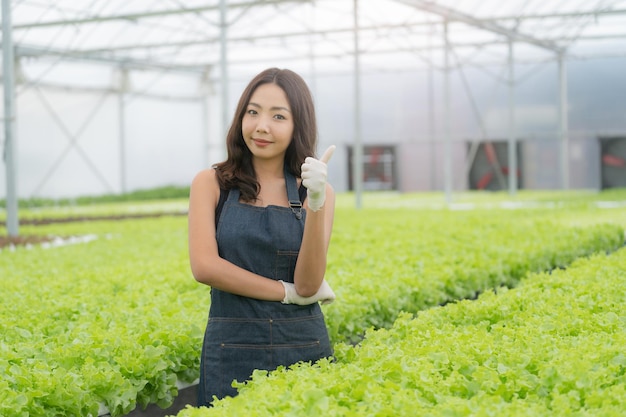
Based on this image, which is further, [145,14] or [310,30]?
[310,30]

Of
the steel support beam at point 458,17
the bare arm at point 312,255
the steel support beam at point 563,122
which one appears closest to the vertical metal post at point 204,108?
the steel support beam at point 458,17

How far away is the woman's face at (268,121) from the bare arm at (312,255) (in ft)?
1.20

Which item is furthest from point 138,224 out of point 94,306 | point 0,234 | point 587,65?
point 587,65

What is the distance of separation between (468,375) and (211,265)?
1.14 metres

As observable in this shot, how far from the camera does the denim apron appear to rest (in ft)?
A: 11.6

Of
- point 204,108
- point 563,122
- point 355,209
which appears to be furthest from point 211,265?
point 204,108

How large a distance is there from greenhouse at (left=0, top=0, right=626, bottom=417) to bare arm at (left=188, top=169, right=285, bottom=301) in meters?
0.37

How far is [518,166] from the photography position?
3089cm

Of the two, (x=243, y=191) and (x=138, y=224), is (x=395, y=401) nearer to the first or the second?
(x=243, y=191)

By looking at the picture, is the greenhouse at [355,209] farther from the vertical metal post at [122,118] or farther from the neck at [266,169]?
the neck at [266,169]

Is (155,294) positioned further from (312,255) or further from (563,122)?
(563,122)

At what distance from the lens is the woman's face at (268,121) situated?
3.61 metres

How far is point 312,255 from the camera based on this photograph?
3402 mm

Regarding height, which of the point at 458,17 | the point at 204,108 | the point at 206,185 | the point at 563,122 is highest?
the point at 458,17
